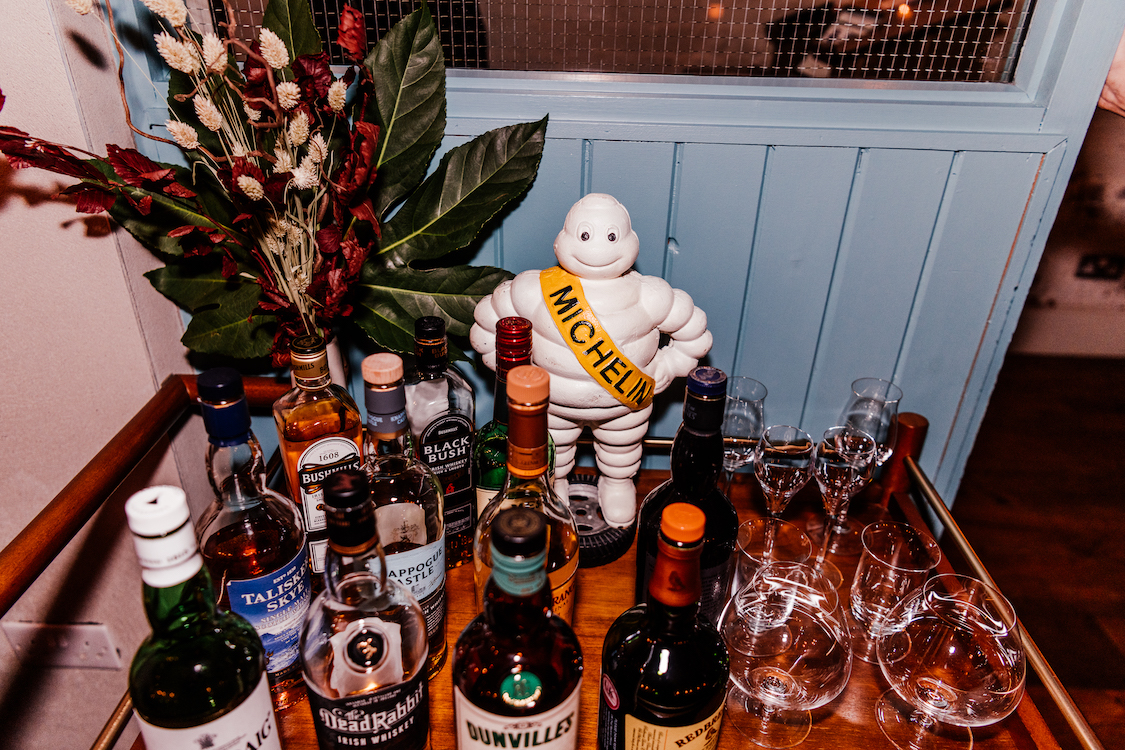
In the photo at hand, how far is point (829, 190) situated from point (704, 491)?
564 mm

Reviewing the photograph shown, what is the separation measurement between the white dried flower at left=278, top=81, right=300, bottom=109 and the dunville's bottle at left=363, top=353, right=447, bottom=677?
30 cm

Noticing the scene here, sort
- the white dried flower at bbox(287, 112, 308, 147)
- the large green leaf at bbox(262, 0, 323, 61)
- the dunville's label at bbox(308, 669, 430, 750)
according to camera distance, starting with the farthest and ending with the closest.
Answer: the large green leaf at bbox(262, 0, 323, 61) < the white dried flower at bbox(287, 112, 308, 147) < the dunville's label at bbox(308, 669, 430, 750)

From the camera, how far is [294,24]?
909 mm

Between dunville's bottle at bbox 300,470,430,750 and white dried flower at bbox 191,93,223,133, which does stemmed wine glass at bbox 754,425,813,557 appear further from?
white dried flower at bbox 191,93,223,133

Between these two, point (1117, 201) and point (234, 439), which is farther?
point (1117, 201)

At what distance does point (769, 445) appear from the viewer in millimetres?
989

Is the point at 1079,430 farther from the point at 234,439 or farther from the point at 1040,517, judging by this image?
the point at 234,439

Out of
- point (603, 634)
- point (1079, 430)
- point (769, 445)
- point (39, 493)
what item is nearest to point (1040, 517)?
point (1079, 430)

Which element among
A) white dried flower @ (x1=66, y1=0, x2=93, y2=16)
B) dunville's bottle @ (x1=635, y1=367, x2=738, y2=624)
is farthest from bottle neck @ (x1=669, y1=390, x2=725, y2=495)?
white dried flower @ (x1=66, y1=0, x2=93, y2=16)

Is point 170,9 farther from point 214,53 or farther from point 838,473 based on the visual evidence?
point 838,473

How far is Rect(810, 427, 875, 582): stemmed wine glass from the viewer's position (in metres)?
1.00

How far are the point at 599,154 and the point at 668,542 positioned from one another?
27.2 inches

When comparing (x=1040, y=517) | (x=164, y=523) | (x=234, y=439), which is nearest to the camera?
(x=164, y=523)

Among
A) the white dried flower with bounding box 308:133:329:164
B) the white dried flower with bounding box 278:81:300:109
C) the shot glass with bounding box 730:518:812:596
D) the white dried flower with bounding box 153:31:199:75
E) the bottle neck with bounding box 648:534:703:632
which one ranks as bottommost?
the shot glass with bounding box 730:518:812:596
